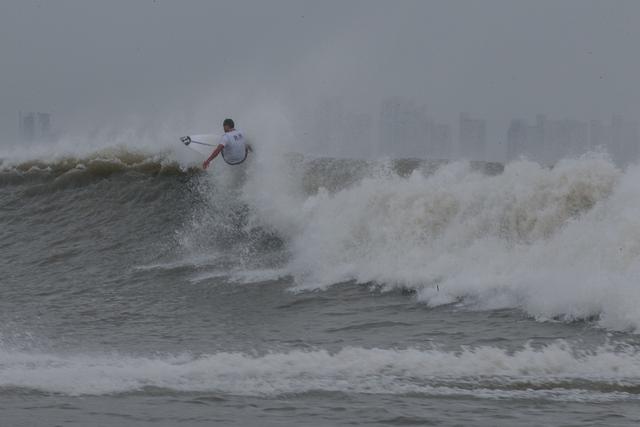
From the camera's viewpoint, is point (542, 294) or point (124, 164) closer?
point (542, 294)

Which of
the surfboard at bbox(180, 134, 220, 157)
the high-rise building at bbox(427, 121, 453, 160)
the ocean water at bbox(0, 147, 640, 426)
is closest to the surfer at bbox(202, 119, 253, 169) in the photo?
the ocean water at bbox(0, 147, 640, 426)

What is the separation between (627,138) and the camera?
32812 mm

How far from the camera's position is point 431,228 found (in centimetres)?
1422

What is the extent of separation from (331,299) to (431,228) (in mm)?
2501

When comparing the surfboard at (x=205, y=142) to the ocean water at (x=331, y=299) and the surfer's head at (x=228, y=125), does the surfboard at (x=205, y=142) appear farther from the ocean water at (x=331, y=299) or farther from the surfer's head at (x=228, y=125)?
the surfer's head at (x=228, y=125)

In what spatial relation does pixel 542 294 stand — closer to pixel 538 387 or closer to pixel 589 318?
pixel 589 318

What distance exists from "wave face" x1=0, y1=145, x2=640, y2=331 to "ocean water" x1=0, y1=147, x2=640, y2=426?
0.03 m

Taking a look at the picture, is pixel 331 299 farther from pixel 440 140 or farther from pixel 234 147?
pixel 440 140

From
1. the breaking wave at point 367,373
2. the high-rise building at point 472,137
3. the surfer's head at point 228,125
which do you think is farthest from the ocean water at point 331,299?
the high-rise building at point 472,137

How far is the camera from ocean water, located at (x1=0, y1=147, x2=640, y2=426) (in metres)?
7.62

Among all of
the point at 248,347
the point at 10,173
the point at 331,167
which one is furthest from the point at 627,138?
the point at 248,347

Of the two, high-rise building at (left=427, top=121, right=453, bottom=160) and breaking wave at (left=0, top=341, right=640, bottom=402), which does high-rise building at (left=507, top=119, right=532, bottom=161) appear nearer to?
high-rise building at (left=427, top=121, right=453, bottom=160)

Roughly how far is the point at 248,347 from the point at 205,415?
2.75m

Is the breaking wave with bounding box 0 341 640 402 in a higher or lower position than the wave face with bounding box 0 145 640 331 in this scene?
lower
